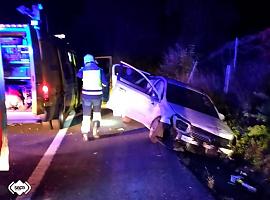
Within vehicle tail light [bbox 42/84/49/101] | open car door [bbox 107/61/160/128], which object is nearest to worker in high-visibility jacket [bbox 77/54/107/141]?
open car door [bbox 107/61/160/128]

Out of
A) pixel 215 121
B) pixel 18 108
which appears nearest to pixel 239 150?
pixel 215 121

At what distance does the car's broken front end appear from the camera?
26.5ft

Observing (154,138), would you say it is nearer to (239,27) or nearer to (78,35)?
(239,27)

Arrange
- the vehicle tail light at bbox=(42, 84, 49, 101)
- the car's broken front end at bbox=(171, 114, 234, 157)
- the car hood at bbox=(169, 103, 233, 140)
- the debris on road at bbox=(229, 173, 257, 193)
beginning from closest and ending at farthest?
the debris on road at bbox=(229, 173, 257, 193) < the car's broken front end at bbox=(171, 114, 234, 157) < the car hood at bbox=(169, 103, 233, 140) < the vehicle tail light at bbox=(42, 84, 49, 101)

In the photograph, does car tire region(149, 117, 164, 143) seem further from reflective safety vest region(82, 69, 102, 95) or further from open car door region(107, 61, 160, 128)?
reflective safety vest region(82, 69, 102, 95)

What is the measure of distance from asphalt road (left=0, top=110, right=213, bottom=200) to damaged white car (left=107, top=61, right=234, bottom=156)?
1.46ft

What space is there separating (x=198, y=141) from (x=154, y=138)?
1.29m

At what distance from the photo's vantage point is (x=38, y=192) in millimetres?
5621

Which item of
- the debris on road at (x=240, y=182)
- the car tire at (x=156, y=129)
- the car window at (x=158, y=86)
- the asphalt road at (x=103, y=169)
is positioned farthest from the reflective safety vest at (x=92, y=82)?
the debris on road at (x=240, y=182)

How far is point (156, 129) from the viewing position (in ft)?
29.1

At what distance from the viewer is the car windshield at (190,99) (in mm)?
9258

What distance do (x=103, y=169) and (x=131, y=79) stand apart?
153 inches

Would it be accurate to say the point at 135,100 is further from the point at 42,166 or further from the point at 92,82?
the point at 42,166

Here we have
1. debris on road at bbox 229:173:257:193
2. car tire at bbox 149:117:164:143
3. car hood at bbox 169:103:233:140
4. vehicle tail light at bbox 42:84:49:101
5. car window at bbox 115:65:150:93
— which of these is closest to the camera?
debris on road at bbox 229:173:257:193
